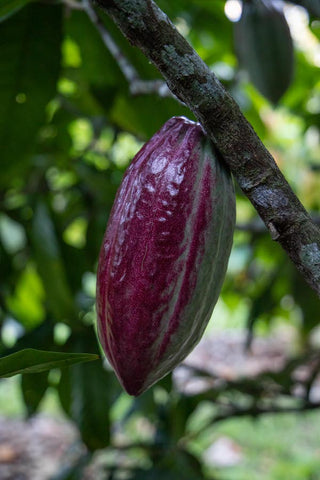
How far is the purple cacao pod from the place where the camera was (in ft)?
1.67

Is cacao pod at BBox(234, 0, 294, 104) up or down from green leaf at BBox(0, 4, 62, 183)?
down

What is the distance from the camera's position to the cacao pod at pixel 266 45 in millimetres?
1155

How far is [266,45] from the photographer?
1.19 m

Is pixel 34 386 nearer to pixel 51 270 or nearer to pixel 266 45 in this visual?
pixel 51 270

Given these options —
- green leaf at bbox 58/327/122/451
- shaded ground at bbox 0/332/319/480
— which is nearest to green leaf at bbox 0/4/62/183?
green leaf at bbox 58/327/122/451

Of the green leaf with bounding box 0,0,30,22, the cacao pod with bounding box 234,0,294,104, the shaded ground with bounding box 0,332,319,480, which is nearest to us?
the green leaf with bounding box 0,0,30,22

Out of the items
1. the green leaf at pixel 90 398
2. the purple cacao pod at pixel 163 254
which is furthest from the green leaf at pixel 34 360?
the green leaf at pixel 90 398

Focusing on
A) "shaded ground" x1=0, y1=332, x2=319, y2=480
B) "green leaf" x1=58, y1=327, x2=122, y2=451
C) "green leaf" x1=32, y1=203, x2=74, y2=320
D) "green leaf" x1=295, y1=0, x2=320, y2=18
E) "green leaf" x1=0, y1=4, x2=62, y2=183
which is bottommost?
"shaded ground" x1=0, y1=332, x2=319, y2=480

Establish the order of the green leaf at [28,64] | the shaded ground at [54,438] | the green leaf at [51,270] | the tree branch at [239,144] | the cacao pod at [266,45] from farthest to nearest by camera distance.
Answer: the shaded ground at [54,438] → the cacao pod at [266,45] → the green leaf at [51,270] → the green leaf at [28,64] → the tree branch at [239,144]

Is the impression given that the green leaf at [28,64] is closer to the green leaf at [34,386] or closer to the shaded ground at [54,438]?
the green leaf at [34,386]

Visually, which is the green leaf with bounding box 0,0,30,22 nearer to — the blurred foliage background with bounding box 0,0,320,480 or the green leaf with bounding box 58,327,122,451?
the blurred foliage background with bounding box 0,0,320,480

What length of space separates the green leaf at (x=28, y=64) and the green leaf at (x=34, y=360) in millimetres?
586

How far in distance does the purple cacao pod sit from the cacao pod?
71 centimetres

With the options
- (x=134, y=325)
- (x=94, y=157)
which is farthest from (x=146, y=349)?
(x=94, y=157)
